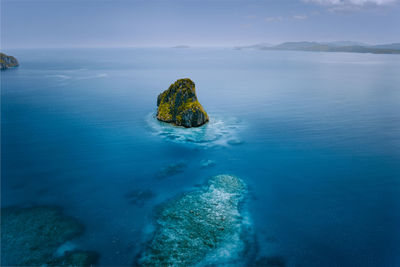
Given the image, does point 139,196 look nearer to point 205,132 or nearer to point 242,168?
point 242,168

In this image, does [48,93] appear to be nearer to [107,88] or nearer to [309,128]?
[107,88]

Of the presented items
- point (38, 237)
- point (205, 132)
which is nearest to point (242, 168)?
point (205, 132)

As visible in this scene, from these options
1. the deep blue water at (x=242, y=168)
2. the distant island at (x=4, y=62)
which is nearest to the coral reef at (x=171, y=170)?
the deep blue water at (x=242, y=168)

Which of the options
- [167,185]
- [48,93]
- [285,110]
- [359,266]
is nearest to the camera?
[359,266]

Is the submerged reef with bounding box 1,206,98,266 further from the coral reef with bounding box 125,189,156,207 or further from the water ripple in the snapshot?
the water ripple

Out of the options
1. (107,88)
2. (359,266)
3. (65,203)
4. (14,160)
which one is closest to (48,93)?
(107,88)

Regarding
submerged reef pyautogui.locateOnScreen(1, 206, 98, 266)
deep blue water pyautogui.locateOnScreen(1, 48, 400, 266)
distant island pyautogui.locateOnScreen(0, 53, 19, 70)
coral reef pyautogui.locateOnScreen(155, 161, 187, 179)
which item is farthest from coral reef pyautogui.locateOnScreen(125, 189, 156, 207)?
distant island pyautogui.locateOnScreen(0, 53, 19, 70)

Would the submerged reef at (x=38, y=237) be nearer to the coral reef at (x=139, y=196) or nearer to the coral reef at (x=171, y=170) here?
the coral reef at (x=139, y=196)
